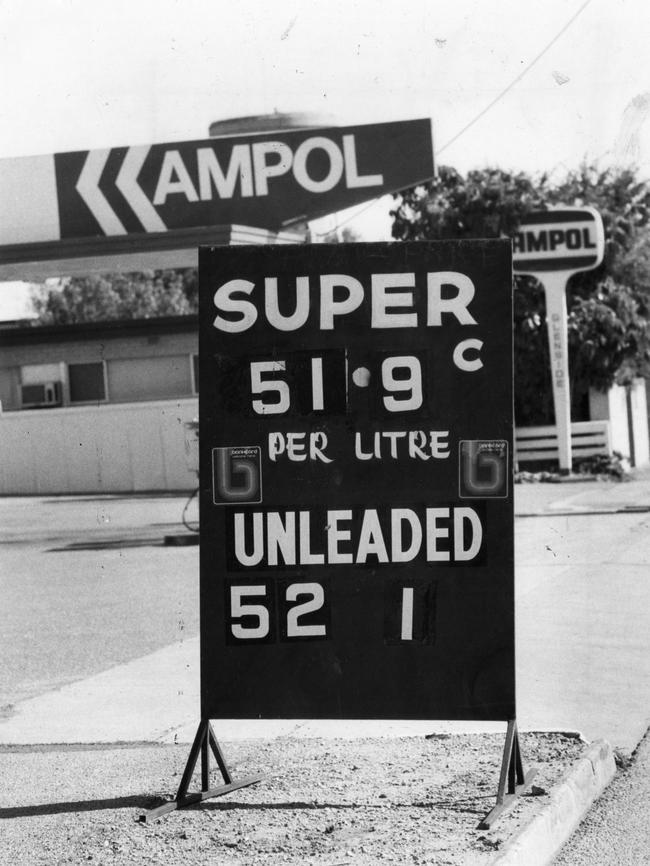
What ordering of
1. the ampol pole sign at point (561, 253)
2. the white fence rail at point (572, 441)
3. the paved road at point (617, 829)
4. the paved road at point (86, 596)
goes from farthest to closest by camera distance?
1. the white fence rail at point (572, 441)
2. the ampol pole sign at point (561, 253)
3. the paved road at point (86, 596)
4. the paved road at point (617, 829)

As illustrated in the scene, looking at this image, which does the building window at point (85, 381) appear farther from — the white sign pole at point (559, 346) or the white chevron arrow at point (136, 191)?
the white chevron arrow at point (136, 191)

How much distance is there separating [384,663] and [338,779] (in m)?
0.72

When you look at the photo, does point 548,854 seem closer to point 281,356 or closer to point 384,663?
point 384,663

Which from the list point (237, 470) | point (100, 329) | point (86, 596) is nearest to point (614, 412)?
point (100, 329)

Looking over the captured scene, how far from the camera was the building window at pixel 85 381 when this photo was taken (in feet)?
111

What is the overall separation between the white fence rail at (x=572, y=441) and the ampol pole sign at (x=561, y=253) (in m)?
1.85

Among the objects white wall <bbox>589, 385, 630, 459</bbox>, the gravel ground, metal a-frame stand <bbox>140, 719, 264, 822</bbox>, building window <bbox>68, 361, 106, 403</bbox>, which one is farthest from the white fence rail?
metal a-frame stand <bbox>140, 719, 264, 822</bbox>

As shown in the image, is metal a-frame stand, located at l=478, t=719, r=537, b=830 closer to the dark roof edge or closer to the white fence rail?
the white fence rail

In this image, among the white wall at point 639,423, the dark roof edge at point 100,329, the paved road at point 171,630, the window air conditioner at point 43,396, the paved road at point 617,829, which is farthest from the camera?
the white wall at point 639,423

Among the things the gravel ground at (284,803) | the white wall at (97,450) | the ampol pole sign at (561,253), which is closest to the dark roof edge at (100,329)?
the white wall at (97,450)

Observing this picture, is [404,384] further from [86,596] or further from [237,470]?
[86,596]

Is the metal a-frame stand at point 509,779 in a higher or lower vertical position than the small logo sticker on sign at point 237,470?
lower

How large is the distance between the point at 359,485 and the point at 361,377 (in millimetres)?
440

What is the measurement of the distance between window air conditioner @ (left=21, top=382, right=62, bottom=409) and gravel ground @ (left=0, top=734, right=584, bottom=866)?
27671 mm
